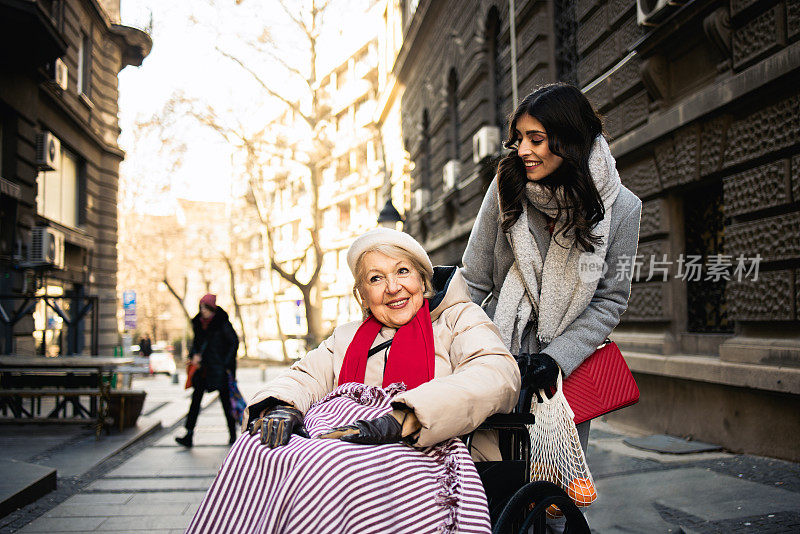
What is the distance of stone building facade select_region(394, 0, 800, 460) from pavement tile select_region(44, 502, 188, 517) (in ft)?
15.9

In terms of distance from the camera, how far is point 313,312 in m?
23.0

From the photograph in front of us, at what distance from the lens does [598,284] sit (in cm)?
279

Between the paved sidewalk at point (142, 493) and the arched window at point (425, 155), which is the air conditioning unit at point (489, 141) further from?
the arched window at point (425, 155)

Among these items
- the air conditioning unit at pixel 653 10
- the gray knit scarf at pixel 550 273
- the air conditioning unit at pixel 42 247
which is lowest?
the gray knit scarf at pixel 550 273

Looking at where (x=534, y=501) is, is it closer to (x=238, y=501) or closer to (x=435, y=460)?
(x=435, y=460)

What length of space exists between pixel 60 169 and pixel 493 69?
10418mm

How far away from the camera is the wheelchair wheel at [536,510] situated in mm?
2232

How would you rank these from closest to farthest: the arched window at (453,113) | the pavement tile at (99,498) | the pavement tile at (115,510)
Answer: the pavement tile at (115,510) → the pavement tile at (99,498) → the arched window at (453,113)

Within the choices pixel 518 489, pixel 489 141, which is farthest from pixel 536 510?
pixel 489 141

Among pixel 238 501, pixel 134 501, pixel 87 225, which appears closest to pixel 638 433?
pixel 134 501

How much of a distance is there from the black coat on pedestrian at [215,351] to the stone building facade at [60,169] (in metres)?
2.30

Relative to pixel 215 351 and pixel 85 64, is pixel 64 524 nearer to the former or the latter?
pixel 215 351

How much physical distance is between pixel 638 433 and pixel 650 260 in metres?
1.96

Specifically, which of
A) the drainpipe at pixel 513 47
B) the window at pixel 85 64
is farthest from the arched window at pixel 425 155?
the window at pixel 85 64
